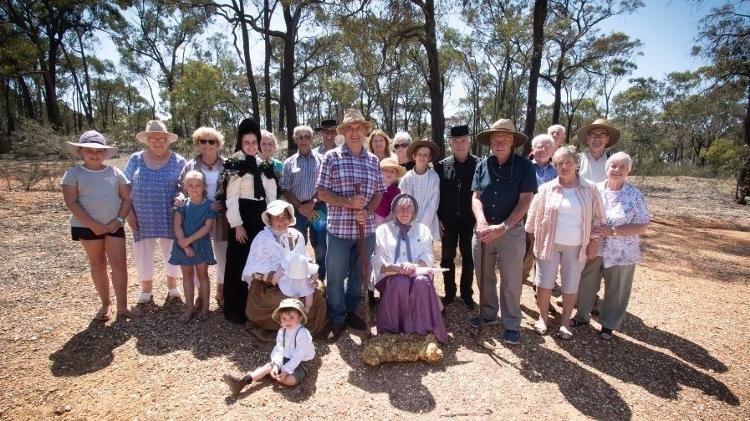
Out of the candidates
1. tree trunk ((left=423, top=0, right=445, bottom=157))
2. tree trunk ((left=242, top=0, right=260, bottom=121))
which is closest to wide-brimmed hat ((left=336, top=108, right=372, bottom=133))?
tree trunk ((left=423, top=0, right=445, bottom=157))

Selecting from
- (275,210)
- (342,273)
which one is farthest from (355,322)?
(275,210)

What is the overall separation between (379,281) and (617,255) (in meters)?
2.34

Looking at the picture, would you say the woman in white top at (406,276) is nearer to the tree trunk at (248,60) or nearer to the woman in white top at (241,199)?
the woman in white top at (241,199)

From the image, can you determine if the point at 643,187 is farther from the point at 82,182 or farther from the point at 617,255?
the point at 82,182

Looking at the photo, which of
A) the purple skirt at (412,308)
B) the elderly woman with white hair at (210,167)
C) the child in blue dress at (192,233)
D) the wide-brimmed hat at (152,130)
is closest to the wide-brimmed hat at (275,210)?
the elderly woman with white hair at (210,167)

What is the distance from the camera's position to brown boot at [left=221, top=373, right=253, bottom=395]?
283 centimetres

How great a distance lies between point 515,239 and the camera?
3631 millimetres

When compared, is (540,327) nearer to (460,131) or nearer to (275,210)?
(460,131)

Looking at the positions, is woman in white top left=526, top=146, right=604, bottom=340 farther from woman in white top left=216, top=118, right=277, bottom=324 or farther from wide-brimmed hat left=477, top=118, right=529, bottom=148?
woman in white top left=216, top=118, right=277, bottom=324

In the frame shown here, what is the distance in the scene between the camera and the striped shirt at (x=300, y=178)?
14.5 ft

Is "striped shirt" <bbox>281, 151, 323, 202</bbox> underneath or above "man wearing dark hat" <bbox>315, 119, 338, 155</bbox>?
underneath

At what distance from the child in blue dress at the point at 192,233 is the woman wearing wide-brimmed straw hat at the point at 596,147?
4096 millimetres

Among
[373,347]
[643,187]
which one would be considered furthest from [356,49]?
[643,187]

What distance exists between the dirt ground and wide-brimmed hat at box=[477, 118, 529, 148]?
198cm
